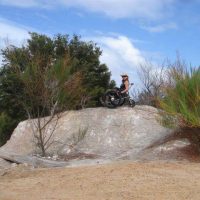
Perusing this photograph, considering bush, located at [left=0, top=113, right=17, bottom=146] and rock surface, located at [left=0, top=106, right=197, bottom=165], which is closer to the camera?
rock surface, located at [left=0, top=106, right=197, bottom=165]

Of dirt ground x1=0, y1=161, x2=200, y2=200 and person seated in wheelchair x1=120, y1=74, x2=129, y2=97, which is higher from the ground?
person seated in wheelchair x1=120, y1=74, x2=129, y2=97

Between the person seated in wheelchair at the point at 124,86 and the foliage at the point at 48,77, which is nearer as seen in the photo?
the foliage at the point at 48,77

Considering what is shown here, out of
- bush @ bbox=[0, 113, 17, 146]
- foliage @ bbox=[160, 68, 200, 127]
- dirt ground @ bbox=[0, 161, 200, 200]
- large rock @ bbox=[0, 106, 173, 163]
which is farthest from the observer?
bush @ bbox=[0, 113, 17, 146]

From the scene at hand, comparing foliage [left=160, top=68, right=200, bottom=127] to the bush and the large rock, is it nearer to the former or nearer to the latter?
the large rock

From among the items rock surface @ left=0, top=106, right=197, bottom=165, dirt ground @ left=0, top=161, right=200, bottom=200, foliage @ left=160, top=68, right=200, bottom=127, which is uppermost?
foliage @ left=160, top=68, right=200, bottom=127

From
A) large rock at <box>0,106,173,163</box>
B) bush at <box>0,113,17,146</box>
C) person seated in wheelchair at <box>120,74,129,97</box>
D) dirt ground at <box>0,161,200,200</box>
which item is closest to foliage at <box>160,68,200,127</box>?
dirt ground at <box>0,161,200,200</box>

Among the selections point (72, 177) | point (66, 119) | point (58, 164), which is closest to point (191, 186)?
point (72, 177)

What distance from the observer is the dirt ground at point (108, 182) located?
9484 mm

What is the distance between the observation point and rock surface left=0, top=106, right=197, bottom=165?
1825cm

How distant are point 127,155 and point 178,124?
1.77 meters

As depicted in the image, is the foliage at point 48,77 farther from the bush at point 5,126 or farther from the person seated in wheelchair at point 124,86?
the person seated in wheelchair at point 124,86

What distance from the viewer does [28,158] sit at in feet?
49.8

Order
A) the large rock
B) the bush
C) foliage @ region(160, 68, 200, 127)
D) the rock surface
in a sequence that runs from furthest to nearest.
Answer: the bush → the large rock → the rock surface → foliage @ region(160, 68, 200, 127)

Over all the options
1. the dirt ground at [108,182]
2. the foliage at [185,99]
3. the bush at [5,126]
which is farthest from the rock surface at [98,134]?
the bush at [5,126]
